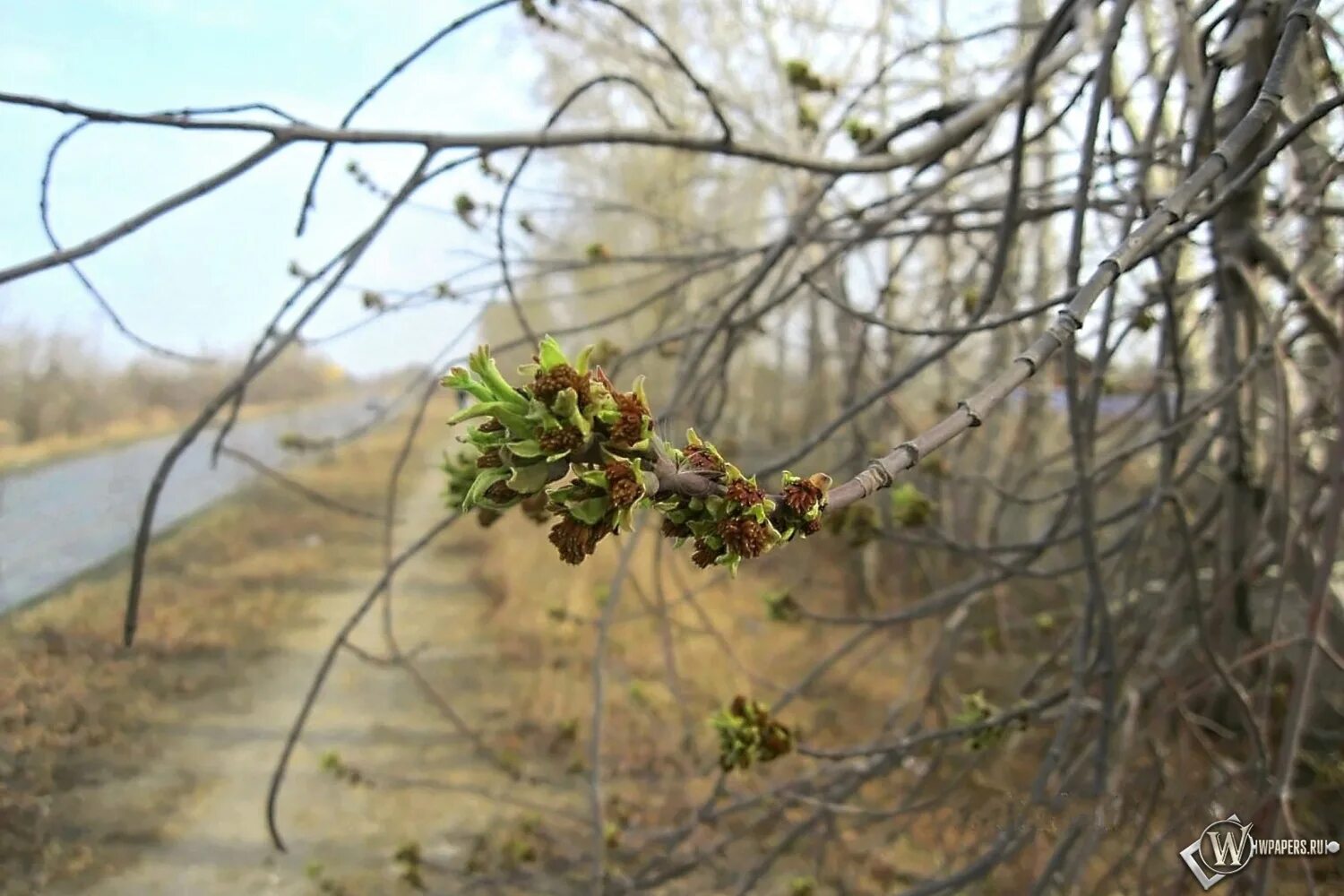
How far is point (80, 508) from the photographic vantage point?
1.48 m

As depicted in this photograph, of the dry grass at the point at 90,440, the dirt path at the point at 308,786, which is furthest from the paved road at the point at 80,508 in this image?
the dirt path at the point at 308,786

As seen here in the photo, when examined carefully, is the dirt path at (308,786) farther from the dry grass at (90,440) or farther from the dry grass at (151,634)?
the dry grass at (90,440)

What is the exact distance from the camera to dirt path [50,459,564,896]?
4.27ft

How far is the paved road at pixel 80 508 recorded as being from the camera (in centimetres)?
127

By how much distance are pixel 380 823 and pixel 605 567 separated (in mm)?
1279

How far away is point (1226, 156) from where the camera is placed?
17.9 inches

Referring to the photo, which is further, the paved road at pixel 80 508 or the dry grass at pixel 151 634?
the paved road at pixel 80 508

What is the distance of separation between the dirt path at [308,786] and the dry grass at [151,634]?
2.4 inches

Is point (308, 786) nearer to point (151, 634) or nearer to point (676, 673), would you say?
point (151, 634)

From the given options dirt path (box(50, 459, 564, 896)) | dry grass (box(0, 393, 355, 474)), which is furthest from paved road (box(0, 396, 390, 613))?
dirt path (box(50, 459, 564, 896))

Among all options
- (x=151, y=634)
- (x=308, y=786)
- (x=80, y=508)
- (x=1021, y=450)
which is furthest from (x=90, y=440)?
(x=1021, y=450)

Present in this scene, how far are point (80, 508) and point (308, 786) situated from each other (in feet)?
2.17

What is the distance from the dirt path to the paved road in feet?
1.06

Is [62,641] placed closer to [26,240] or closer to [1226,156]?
[26,240]
